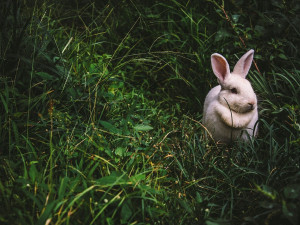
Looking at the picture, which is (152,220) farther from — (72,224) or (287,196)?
(287,196)

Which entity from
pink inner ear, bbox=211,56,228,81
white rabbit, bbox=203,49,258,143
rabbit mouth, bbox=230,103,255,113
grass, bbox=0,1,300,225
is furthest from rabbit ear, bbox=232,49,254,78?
grass, bbox=0,1,300,225

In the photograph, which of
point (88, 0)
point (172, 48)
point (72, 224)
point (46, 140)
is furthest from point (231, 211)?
point (88, 0)

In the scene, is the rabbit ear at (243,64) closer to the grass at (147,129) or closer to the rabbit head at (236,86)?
the rabbit head at (236,86)

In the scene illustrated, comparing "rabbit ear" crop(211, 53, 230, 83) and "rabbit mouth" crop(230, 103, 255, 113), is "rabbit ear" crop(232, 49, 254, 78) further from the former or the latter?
"rabbit mouth" crop(230, 103, 255, 113)

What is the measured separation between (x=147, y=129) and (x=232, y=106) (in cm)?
75

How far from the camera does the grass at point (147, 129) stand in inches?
80.3

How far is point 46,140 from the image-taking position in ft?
8.28

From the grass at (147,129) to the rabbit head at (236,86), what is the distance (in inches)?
9.9

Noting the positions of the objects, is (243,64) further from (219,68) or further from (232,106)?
(232,106)

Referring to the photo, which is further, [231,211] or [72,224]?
[231,211]

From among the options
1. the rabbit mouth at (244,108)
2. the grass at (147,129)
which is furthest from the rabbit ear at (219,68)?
the grass at (147,129)

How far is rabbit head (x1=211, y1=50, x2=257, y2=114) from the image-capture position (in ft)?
9.18

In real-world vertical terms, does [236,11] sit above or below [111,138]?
above

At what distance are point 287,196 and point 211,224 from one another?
1.41ft
